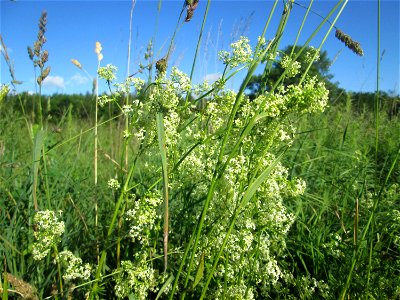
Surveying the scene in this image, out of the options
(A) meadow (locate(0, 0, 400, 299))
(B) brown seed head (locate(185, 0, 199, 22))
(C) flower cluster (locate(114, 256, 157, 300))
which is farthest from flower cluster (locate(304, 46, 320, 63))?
(C) flower cluster (locate(114, 256, 157, 300))

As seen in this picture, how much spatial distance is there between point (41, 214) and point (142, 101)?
2.02 ft

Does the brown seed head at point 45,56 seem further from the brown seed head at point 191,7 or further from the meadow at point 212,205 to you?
the brown seed head at point 191,7

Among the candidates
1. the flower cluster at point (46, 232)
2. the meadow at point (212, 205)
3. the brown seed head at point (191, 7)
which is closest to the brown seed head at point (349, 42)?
the meadow at point (212, 205)

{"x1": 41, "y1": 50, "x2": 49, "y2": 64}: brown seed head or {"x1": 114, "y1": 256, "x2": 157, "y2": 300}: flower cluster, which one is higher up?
{"x1": 41, "y1": 50, "x2": 49, "y2": 64}: brown seed head

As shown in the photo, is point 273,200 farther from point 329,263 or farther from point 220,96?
point 329,263

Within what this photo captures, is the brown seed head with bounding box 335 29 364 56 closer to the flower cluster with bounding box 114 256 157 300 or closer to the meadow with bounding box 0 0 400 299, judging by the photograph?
the meadow with bounding box 0 0 400 299

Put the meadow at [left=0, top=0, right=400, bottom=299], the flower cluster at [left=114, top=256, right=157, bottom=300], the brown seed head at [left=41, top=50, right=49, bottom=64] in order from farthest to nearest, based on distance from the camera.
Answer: the brown seed head at [left=41, top=50, right=49, bottom=64]
the flower cluster at [left=114, top=256, right=157, bottom=300]
the meadow at [left=0, top=0, right=400, bottom=299]

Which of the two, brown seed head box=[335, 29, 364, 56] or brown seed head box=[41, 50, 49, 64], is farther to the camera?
brown seed head box=[41, 50, 49, 64]

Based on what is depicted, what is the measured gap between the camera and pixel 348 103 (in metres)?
5.82

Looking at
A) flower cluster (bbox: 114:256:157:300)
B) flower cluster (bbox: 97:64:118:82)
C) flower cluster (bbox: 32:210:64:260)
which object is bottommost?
flower cluster (bbox: 114:256:157:300)

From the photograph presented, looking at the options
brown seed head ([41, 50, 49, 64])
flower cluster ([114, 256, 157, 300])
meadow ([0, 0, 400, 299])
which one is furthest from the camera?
brown seed head ([41, 50, 49, 64])

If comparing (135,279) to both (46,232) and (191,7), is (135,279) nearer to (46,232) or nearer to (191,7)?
(46,232)

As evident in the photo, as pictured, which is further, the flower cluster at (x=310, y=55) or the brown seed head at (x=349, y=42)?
the flower cluster at (x=310, y=55)

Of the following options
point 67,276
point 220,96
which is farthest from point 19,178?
point 220,96
